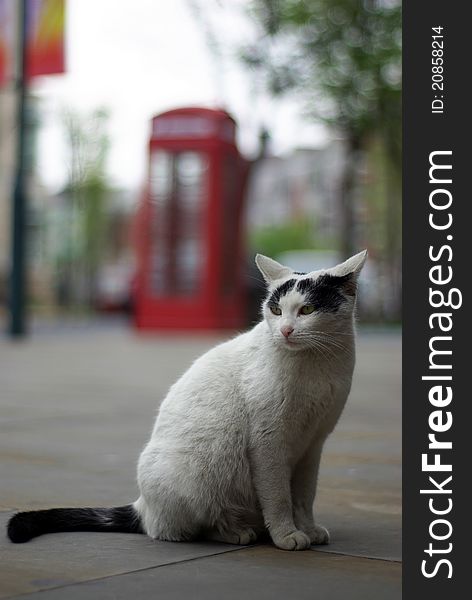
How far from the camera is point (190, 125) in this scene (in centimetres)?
2105

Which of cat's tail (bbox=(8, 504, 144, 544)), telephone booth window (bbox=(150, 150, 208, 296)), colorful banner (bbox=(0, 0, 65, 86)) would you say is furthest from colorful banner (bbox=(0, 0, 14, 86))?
cat's tail (bbox=(8, 504, 144, 544))

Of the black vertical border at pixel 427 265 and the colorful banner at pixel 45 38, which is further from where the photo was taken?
the colorful banner at pixel 45 38

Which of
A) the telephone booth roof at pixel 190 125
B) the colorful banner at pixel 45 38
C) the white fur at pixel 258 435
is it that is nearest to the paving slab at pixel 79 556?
the white fur at pixel 258 435

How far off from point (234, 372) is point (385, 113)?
851 inches

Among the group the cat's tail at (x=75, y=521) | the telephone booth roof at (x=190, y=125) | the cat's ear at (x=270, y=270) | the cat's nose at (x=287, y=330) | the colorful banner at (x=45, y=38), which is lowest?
the cat's tail at (x=75, y=521)

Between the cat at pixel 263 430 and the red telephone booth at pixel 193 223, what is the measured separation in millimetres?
17241

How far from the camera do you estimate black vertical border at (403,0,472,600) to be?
2715 mm

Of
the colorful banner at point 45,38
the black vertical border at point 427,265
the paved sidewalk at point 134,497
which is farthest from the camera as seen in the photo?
the colorful banner at point 45,38

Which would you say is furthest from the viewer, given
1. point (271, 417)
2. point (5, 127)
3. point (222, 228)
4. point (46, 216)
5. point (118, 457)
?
point (46, 216)

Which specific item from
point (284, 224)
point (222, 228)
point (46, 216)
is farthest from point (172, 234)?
point (284, 224)

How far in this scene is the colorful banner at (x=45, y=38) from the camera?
57.9ft

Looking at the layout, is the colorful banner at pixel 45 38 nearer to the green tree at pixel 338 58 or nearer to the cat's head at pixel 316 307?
the green tree at pixel 338 58

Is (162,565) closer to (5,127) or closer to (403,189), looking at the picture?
(403,189)

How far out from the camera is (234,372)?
12.5ft
